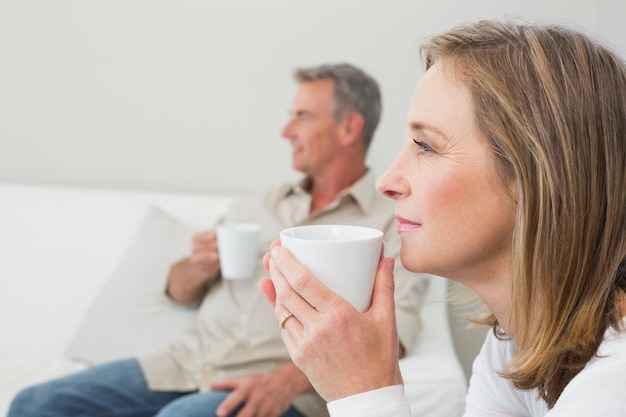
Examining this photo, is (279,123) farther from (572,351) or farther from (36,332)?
(572,351)

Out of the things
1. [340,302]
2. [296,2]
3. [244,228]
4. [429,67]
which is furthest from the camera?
[296,2]

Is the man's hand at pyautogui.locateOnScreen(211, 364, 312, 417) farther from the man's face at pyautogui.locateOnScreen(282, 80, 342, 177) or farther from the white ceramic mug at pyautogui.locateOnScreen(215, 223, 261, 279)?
the man's face at pyautogui.locateOnScreen(282, 80, 342, 177)

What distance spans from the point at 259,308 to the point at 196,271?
0.22 m

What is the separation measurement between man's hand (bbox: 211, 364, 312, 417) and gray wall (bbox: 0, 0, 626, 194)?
100 cm

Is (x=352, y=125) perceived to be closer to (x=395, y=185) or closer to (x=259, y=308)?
(x=259, y=308)

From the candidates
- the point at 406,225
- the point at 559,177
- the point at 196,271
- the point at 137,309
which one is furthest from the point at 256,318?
the point at 559,177

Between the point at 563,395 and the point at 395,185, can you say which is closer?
the point at 563,395

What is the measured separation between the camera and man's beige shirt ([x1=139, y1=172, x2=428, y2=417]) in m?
1.80

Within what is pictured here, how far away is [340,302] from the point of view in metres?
0.79

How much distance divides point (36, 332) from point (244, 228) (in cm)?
84

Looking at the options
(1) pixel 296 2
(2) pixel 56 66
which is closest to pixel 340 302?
(1) pixel 296 2

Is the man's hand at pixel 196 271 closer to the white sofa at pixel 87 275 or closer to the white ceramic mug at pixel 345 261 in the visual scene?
the white sofa at pixel 87 275

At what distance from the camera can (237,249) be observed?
1.67 meters

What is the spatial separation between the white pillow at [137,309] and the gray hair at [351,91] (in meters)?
0.63
